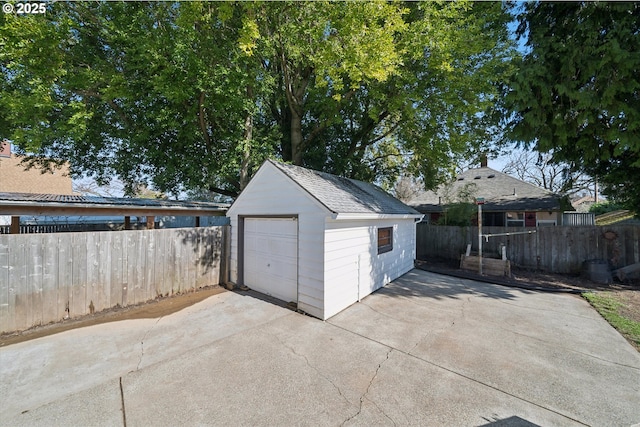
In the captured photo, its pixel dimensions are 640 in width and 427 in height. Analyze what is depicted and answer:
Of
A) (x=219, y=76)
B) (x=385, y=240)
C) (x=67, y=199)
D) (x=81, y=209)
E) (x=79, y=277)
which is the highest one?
(x=219, y=76)

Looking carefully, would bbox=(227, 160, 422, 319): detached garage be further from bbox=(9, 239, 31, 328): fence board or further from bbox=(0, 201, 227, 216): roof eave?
bbox=(9, 239, 31, 328): fence board

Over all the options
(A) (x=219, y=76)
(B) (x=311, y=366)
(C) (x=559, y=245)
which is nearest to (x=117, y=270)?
(B) (x=311, y=366)

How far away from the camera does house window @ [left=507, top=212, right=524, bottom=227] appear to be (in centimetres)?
1460

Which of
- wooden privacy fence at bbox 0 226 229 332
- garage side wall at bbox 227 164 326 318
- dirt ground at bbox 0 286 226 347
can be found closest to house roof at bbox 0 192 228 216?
wooden privacy fence at bbox 0 226 229 332

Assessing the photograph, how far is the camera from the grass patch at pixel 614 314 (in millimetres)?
4426

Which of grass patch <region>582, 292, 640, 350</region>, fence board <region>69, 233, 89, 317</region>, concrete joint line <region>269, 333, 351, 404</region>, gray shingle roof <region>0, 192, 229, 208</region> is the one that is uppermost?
gray shingle roof <region>0, 192, 229, 208</region>

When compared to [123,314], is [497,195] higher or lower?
higher

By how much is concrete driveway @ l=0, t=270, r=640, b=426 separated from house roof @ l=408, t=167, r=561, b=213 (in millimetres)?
10221

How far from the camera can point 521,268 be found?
31.1 ft

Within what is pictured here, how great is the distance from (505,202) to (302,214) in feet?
46.9

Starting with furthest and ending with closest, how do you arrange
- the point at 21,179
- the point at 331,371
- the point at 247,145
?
the point at 21,179 → the point at 247,145 → the point at 331,371

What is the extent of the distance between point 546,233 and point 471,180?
9874mm

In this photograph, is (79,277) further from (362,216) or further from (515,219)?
(515,219)

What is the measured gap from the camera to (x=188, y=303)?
6.14 m
